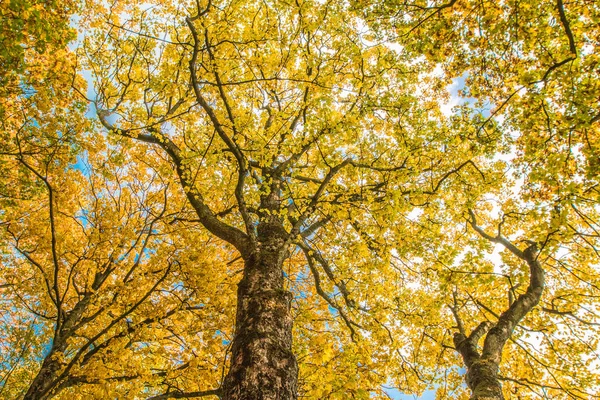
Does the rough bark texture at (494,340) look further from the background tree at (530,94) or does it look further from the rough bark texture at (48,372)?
the rough bark texture at (48,372)

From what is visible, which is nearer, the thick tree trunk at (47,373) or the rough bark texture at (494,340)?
the thick tree trunk at (47,373)

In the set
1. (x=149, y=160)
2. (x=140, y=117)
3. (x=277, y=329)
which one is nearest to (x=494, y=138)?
(x=277, y=329)

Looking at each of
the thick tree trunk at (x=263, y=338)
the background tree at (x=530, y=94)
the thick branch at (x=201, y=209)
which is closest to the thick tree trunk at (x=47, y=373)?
the thick branch at (x=201, y=209)

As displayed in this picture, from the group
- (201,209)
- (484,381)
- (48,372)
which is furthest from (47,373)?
(484,381)

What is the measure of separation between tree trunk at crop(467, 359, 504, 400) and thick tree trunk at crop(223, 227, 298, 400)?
422 cm

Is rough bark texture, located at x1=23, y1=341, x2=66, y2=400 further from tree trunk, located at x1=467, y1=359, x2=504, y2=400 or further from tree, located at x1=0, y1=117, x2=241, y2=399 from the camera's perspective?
tree trunk, located at x1=467, y1=359, x2=504, y2=400

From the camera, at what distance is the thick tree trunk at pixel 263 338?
3.02 meters

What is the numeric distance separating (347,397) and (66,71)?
8272 mm

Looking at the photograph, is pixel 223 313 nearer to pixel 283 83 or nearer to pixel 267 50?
pixel 267 50

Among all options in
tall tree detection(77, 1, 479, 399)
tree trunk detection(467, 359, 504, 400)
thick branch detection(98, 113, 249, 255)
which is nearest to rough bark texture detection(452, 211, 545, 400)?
tree trunk detection(467, 359, 504, 400)

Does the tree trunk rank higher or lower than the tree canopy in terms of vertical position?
lower

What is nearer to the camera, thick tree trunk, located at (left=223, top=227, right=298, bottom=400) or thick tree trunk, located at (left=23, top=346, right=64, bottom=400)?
thick tree trunk, located at (left=223, top=227, right=298, bottom=400)

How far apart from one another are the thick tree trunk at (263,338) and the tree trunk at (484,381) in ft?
13.9

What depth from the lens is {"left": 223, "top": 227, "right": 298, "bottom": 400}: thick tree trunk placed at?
9.91 feet
